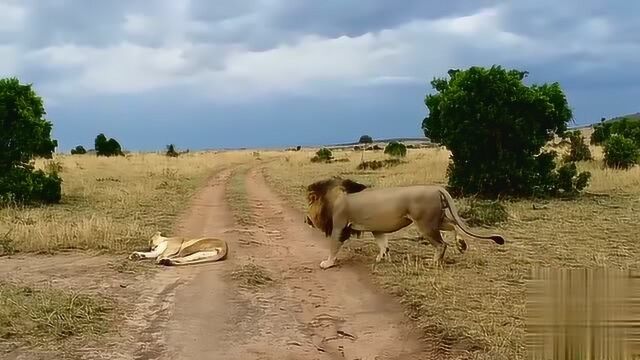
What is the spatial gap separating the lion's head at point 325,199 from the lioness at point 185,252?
140 cm

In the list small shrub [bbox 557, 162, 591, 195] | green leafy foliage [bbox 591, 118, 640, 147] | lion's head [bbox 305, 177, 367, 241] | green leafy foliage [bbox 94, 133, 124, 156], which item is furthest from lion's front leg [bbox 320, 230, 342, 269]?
green leafy foliage [bbox 94, 133, 124, 156]

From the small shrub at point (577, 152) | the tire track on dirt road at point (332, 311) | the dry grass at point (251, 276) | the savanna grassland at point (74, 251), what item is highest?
the small shrub at point (577, 152)

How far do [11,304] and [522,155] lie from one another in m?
14.1

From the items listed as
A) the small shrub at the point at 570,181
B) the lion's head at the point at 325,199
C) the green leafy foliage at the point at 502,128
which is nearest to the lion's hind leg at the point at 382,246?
the lion's head at the point at 325,199

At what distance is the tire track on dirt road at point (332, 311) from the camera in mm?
6363

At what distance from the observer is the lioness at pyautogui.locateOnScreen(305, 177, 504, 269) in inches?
381

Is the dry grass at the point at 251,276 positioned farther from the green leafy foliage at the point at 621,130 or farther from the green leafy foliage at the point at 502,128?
the green leafy foliage at the point at 621,130

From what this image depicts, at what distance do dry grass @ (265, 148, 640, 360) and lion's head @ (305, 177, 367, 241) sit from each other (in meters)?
0.60

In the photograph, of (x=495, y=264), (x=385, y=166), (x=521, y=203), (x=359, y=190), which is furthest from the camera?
(x=385, y=166)

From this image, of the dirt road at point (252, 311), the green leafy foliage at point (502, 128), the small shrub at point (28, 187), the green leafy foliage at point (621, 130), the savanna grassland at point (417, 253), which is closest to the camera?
the dirt road at point (252, 311)

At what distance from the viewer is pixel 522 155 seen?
733 inches

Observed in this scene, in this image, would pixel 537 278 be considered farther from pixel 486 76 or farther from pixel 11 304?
pixel 486 76

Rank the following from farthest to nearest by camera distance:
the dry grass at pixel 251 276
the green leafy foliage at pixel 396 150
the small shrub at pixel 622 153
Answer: the green leafy foliage at pixel 396 150 < the small shrub at pixel 622 153 < the dry grass at pixel 251 276

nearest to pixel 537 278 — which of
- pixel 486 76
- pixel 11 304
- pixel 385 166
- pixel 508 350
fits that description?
pixel 508 350
